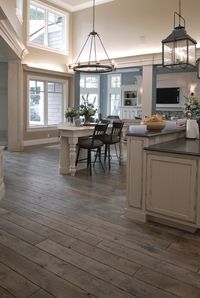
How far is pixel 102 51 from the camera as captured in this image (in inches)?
389

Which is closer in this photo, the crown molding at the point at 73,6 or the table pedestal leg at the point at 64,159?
the table pedestal leg at the point at 64,159

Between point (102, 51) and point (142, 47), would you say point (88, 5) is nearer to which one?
point (102, 51)

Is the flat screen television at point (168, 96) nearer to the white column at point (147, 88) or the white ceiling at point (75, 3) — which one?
the white column at point (147, 88)

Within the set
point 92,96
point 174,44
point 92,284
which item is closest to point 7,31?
point 174,44

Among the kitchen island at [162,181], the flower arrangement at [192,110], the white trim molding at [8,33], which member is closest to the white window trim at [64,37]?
the white trim molding at [8,33]

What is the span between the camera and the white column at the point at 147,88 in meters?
8.67

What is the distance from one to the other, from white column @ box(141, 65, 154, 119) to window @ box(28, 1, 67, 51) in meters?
3.47

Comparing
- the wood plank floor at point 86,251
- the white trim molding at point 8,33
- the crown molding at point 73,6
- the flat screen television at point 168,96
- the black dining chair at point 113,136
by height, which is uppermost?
the crown molding at point 73,6

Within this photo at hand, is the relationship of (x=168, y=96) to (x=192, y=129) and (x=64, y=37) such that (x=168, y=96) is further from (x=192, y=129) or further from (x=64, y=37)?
(x=192, y=129)

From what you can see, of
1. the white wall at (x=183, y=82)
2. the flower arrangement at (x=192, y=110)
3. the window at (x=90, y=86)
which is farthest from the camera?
the window at (x=90, y=86)

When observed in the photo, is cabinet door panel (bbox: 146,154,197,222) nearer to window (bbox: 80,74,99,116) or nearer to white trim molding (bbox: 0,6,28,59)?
white trim molding (bbox: 0,6,28,59)

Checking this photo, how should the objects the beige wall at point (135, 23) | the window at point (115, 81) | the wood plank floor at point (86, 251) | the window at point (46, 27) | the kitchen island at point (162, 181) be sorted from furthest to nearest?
the window at point (115, 81)
the window at point (46, 27)
the beige wall at point (135, 23)
the kitchen island at point (162, 181)
the wood plank floor at point (86, 251)

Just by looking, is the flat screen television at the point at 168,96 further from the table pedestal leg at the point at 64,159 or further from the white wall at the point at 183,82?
the table pedestal leg at the point at 64,159

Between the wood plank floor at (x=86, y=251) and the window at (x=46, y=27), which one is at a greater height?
the window at (x=46, y=27)
